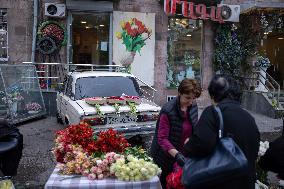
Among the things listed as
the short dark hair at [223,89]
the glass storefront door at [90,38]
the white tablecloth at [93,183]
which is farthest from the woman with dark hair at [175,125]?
the glass storefront door at [90,38]

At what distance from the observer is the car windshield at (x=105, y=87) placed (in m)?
→ 9.44

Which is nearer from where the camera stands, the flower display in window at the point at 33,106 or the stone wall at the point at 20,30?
the flower display in window at the point at 33,106

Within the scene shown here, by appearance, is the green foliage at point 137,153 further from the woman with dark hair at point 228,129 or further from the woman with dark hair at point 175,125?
the woman with dark hair at point 228,129

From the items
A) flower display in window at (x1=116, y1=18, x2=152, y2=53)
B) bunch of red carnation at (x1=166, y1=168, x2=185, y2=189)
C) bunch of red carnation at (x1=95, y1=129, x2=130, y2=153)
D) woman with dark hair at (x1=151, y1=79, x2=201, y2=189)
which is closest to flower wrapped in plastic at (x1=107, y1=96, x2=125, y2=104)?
bunch of red carnation at (x1=95, y1=129, x2=130, y2=153)

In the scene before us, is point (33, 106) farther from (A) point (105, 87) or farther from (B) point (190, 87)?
(B) point (190, 87)

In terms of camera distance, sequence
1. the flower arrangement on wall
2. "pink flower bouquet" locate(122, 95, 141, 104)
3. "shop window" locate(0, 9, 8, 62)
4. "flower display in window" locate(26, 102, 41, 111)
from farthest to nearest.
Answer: the flower arrangement on wall → "shop window" locate(0, 9, 8, 62) → "flower display in window" locate(26, 102, 41, 111) → "pink flower bouquet" locate(122, 95, 141, 104)

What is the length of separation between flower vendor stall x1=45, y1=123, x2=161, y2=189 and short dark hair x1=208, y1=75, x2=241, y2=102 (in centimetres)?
113

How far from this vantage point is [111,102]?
28.4 ft

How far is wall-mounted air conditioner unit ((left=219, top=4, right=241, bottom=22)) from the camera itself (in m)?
16.0

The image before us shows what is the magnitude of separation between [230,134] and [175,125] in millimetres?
1327

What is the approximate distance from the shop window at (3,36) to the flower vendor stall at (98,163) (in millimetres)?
11367

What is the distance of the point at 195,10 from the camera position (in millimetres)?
15773

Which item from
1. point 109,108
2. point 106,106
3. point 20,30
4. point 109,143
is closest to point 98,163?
point 109,143

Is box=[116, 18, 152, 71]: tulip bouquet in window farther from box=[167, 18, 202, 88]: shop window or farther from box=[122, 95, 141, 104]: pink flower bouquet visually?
box=[122, 95, 141, 104]: pink flower bouquet
